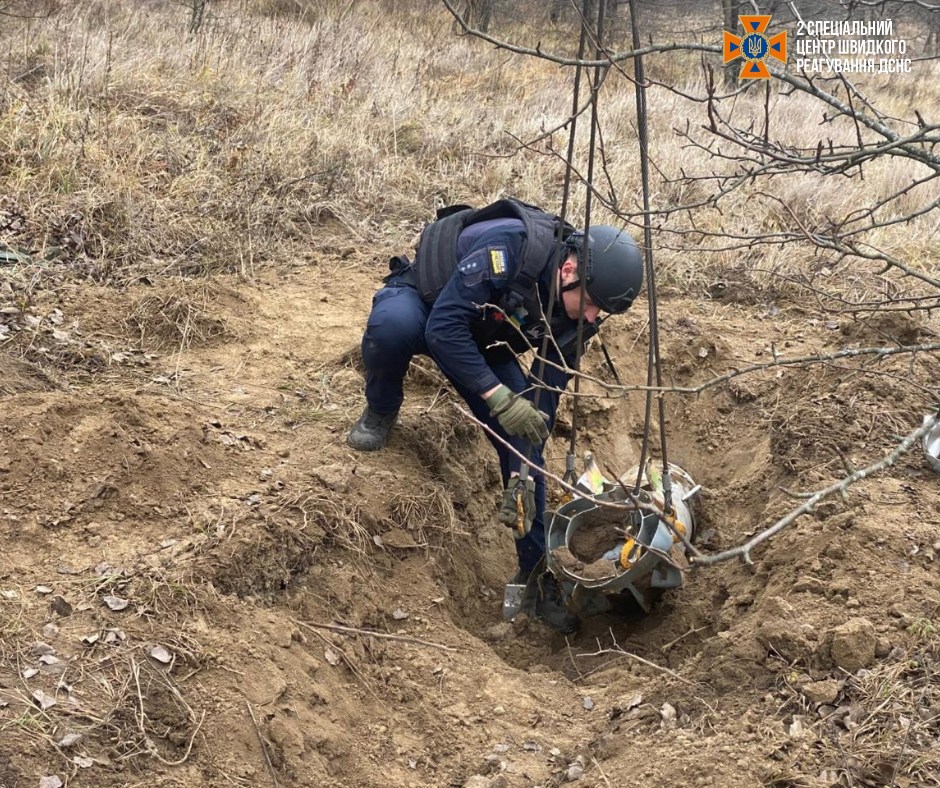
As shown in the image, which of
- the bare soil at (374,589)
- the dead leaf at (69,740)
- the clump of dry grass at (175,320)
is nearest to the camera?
the dead leaf at (69,740)

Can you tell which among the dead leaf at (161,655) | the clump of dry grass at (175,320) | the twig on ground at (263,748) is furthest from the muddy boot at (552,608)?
the clump of dry grass at (175,320)

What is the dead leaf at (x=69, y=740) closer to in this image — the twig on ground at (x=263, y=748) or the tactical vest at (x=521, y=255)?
the twig on ground at (x=263, y=748)

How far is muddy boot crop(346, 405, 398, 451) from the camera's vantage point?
432cm

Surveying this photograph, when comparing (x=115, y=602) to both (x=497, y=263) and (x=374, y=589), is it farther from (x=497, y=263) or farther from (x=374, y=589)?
(x=497, y=263)

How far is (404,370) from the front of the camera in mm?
→ 4211

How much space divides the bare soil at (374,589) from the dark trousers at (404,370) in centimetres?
34

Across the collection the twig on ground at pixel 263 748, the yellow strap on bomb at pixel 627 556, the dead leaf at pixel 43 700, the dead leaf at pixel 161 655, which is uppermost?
the yellow strap on bomb at pixel 627 556

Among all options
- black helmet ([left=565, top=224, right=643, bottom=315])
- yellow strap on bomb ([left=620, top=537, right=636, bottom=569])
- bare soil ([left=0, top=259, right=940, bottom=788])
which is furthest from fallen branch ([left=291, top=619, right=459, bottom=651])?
black helmet ([left=565, top=224, right=643, bottom=315])

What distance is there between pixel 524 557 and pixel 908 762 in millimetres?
1904

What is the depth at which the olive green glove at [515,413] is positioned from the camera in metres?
3.63

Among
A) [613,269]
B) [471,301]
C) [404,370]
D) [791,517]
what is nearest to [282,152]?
[404,370]

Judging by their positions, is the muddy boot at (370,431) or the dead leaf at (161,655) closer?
the dead leaf at (161,655)

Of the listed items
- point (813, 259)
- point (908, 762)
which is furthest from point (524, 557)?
point (813, 259)

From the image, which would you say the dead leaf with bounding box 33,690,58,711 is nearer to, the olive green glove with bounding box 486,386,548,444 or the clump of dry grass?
the olive green glove with bounding box 486,386,548,444
